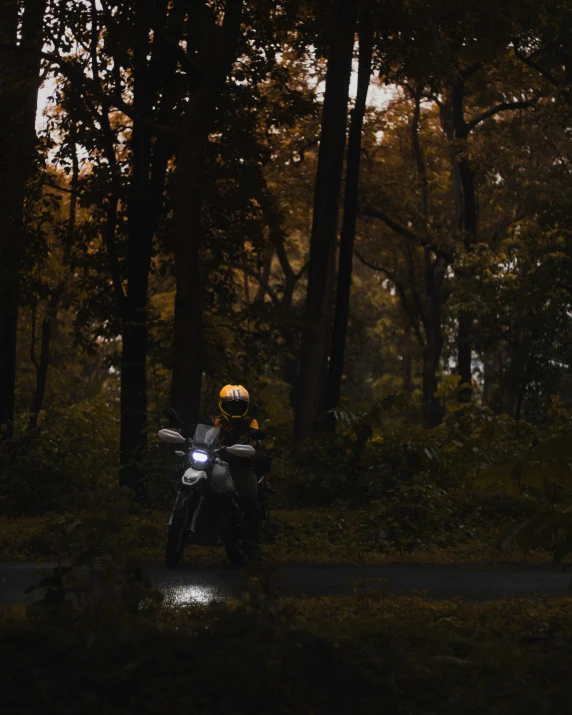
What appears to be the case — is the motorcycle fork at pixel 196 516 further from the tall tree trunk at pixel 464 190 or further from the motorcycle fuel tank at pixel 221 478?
the tall tree trunk at pixel 464 190

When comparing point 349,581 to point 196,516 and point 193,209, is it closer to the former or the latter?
point 196,516

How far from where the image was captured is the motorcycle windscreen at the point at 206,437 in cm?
1159

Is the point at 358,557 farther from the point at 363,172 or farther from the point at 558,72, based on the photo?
the point at 363,172

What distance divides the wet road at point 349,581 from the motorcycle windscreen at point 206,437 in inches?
46.7

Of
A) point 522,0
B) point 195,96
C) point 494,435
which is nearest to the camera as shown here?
point 522,0

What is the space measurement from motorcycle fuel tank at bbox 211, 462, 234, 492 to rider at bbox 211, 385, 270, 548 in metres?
0.13

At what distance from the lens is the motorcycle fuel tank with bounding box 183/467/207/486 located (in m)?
11.5

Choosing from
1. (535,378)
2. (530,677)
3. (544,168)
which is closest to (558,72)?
(544,168)

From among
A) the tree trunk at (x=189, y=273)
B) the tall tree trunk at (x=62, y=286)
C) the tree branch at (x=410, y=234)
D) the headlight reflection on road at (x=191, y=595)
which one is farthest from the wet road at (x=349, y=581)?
the tree branch at (x=410, y=234)

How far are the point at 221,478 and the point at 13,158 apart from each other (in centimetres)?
971

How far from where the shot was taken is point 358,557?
44.2ft

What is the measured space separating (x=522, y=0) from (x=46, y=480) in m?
8.97

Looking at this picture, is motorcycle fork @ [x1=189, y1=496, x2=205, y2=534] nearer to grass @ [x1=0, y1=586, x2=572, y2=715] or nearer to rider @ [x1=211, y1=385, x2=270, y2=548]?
rider @ [x1=211, y1=385, x2=270, y2=548]

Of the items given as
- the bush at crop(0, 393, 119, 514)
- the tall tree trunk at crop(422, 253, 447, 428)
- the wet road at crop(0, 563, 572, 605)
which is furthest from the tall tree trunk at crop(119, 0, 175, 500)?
the tall tree trunk at crop(422, 253, 447, 428)
